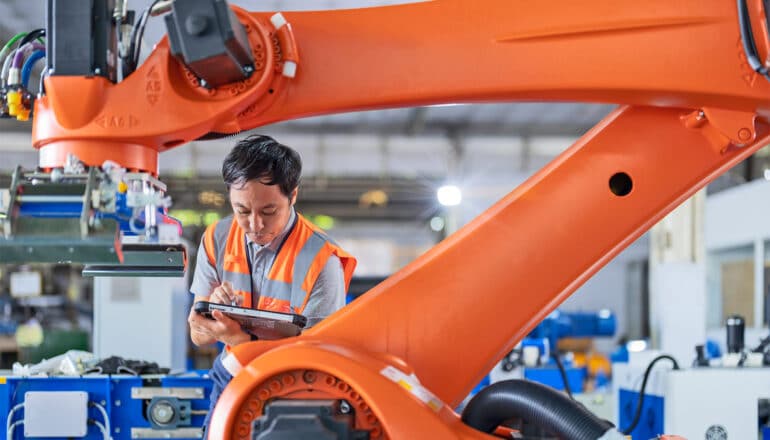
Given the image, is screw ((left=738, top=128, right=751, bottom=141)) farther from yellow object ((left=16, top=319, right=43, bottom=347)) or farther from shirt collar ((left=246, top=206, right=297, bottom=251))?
yellow object ((left=16, top=319, right=43, bottom=347))

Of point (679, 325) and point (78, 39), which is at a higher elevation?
point (78, 39)

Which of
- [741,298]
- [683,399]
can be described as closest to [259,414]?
[683,399]

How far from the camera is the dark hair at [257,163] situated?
2211mm

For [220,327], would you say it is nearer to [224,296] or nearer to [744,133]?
[224,296]

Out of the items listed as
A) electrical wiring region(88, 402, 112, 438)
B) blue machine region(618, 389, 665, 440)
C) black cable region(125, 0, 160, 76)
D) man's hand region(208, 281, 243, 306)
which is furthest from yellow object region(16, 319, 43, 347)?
black cable region(125, 0, 160, 76)

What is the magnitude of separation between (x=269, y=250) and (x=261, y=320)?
1.74 ft

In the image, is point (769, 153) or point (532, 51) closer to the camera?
point (532, 51)

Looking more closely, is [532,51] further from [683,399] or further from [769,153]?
[769,153]

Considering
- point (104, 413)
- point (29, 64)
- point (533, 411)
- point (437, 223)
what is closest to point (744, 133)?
point (533, 411)

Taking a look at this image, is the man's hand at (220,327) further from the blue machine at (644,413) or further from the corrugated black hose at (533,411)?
the blue machine at (644,413)

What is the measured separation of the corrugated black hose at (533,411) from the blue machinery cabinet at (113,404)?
2.00 meters

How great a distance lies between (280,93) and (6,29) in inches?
254

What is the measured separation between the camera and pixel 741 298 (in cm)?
1055

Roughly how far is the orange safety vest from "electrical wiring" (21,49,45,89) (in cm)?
86
